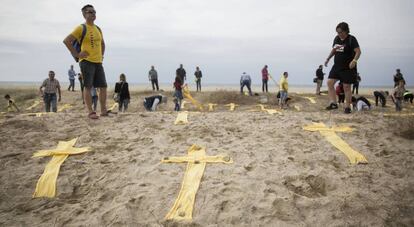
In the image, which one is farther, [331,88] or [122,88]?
[122,88]

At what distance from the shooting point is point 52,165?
361cm

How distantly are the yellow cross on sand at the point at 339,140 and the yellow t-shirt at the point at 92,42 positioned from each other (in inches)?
153

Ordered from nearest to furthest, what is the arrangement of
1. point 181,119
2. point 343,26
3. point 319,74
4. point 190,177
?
1. point 190,177
2. point 181,119
3. point 343,26
4. point 319,74

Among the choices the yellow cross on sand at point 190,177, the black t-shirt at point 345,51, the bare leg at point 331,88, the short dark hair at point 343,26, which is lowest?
the yellow cross on sand at point 190,177

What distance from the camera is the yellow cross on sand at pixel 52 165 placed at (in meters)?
3.14

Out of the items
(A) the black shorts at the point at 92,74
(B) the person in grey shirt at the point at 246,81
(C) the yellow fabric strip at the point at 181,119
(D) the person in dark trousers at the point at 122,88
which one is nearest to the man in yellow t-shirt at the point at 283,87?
(B) the person in grey shirt at the point at 246,81

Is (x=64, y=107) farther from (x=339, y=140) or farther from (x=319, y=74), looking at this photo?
(x=319, y=74)

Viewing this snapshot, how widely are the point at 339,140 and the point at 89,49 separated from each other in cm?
439

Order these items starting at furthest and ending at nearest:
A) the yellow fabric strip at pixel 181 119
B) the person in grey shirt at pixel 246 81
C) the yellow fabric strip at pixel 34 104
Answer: the person in grey shirt at pixel 246 81 < the yellow fabric strip at pixel 34 104 < the yellow fabric strip at pixel 181 119

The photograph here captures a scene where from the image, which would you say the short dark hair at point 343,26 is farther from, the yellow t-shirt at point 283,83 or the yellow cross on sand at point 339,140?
the yellow t-shirt at point 283,83

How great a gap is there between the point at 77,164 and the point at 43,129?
1541 mm

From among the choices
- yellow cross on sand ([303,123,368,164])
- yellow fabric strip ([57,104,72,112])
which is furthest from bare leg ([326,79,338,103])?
yellow fabric strip ([57,104,72,112])

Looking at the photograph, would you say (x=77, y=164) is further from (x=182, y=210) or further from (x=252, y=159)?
(x=252, y=159)

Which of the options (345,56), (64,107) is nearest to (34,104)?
(64,107)
